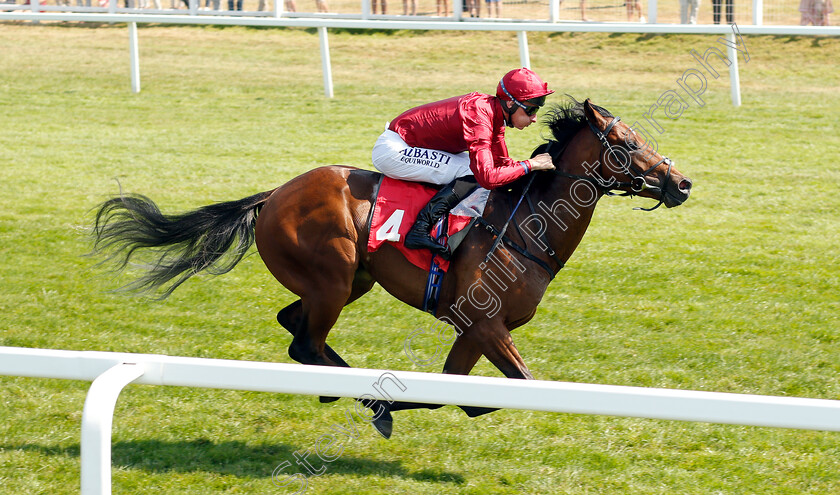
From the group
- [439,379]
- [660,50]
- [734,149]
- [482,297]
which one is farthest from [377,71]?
[439,379]

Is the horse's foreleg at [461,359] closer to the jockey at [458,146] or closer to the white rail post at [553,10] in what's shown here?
the jockey at [458,146]

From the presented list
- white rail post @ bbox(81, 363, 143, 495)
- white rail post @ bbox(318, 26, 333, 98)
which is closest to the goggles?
white rail post @ bbox(81, 363, 143, 495)

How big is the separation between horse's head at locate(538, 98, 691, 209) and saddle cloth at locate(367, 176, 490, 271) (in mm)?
450

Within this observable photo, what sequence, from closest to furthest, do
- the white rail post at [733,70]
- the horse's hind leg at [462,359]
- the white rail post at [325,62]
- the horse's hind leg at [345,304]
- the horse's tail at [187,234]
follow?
the horse's hind leg at [462,359]
the horse's hind leg at [345,304]
the horse's tail at [187,234]
the white rail post at [733,70]
the white rail post at [325,62]

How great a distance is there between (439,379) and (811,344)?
3664 mm

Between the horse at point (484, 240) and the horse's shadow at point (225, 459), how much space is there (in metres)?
0.24

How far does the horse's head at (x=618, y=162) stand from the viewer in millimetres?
3957

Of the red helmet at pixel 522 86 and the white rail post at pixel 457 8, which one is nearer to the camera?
the red helmet at pixel 522 86

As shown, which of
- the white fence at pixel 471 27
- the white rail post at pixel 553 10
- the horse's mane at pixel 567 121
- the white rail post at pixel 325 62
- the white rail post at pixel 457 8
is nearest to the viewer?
the horse's mane at pixel 567 121

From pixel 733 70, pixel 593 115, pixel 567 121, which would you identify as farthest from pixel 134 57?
pixel 593 115

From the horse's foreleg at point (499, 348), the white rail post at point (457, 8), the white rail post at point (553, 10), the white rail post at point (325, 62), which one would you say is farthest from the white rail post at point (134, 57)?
the horse's foreleg at point (499, 348)

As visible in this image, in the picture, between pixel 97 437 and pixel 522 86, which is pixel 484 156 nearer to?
pixel 522 86

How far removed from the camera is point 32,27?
53.4 feet

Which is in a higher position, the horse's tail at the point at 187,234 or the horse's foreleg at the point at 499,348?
the horse's tail at the point at 187,234
